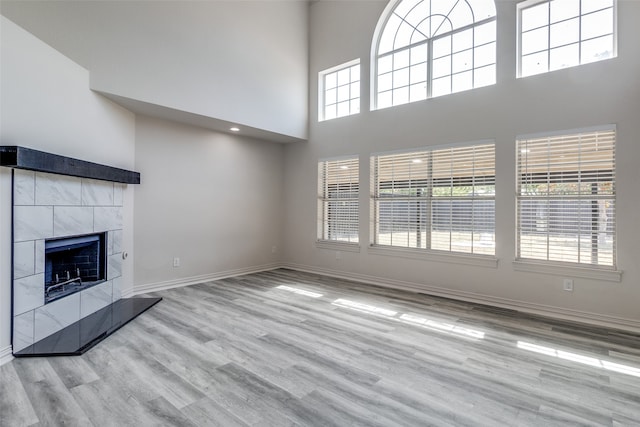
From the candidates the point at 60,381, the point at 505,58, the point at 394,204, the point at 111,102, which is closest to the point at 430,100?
the point at 505,58

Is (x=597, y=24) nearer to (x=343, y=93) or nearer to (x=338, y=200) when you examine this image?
(x=343, y=93)

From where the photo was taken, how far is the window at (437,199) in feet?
14.2

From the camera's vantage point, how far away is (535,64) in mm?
3988

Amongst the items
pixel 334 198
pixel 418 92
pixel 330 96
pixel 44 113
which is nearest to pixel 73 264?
pixel 44 113

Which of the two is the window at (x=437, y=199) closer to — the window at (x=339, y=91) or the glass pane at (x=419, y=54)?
the window at (x=339, y=91)

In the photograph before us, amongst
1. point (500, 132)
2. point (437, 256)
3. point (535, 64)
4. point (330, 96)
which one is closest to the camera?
point (535, 64)

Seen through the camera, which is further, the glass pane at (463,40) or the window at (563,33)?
the glass pane at (463,40)

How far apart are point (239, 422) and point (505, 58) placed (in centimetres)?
478

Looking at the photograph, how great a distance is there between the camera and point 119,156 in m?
4.26

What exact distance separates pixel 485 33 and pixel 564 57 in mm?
1037

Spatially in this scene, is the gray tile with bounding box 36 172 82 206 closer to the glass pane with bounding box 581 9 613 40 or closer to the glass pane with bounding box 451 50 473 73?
the glass pane with bounding box 451 50 473 73

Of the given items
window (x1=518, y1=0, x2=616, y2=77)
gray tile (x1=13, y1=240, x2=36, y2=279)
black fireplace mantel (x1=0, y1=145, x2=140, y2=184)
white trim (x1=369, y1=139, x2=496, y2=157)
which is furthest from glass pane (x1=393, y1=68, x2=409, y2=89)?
gray tile (x1=13, y1=240, x2=36, y2=279)

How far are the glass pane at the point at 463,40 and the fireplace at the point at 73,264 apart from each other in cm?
530

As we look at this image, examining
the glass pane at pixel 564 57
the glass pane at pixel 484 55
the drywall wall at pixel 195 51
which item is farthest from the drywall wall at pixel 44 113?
the glass pane at pixel 564 57
